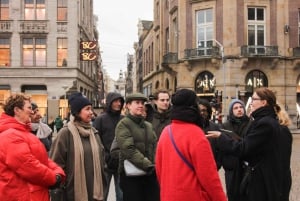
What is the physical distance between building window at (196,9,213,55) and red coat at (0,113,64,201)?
37.8 m

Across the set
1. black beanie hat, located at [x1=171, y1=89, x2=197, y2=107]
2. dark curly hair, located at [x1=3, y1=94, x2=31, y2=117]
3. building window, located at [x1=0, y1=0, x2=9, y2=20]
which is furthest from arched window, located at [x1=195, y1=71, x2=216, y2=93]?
black beanie hat, located at [x1=171, y1=89, x2=197, y2=107]

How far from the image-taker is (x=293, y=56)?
41.2 m

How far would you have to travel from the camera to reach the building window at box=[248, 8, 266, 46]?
41719mm

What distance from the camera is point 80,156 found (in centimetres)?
571

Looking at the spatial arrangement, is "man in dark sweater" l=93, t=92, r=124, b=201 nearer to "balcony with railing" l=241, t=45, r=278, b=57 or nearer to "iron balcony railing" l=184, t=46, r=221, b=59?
"balcony with railing" l=241, t=45, r=278, b=57

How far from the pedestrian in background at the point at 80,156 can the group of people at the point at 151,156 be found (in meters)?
0.01

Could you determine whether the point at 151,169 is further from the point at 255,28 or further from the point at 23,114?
the point at 255,28

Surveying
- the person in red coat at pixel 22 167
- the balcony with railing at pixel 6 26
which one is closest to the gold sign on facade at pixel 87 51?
the balcony with railing at pixel 6 26

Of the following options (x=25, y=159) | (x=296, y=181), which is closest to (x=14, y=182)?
(x=25, y=159)

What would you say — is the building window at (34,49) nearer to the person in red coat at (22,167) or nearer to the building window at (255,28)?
the building window at (255,28)

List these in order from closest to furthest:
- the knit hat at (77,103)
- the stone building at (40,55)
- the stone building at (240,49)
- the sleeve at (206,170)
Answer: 1. the sleeve at (206,170)
2. the knit hat at (77,103)
3. the stone building at (240,49)
4. the stone building at (40,55)

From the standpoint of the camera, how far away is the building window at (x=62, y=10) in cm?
4494

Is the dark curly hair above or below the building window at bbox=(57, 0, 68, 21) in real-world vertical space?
below

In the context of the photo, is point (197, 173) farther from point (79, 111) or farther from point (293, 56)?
point (293, 56)
